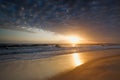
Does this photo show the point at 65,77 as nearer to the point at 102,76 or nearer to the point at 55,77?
the point at 55,77

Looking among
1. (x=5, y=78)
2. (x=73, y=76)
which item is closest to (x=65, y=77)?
(x=73, y=76)

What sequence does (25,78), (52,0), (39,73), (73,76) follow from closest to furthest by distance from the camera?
(52,0)
(25,78)
(73,76)
(39,73)

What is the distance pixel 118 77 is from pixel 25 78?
3.76m

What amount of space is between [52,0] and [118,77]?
13.1 ft

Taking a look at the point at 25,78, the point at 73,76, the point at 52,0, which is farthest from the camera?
the point at 73,76

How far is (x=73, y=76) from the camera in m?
6.63

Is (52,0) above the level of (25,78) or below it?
above

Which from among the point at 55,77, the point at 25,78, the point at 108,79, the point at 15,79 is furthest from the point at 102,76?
the point at 15,79

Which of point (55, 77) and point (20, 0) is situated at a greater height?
point (20, 0)

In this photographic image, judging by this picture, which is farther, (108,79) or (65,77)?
(65,77)

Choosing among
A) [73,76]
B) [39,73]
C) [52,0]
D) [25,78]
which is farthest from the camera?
[39,73]

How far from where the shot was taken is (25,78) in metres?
6.21

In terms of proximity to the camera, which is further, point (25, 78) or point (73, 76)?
point (73, 76)

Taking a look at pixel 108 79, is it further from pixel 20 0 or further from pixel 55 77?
pixel 20 0
